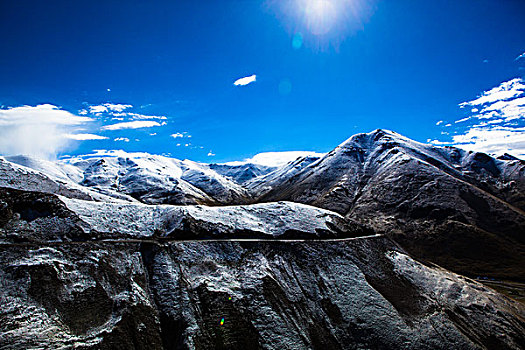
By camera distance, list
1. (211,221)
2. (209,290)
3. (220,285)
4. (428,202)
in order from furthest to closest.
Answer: (428,202) → (211,221) → (220,285) → (209,290)

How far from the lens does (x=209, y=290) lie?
33844 mm

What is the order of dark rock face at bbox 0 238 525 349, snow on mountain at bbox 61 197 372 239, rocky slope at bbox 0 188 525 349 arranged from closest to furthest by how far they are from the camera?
1. dark rock face at bbox 0 238 525 349
2. rocky slope at bbox 0 188 525 349
3. snow on mountain at bbox 61 197 372 239

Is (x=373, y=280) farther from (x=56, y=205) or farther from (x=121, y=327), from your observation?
(x=56, y=205)

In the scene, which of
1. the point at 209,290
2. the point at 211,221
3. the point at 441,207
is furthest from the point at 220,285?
the point at 441,207

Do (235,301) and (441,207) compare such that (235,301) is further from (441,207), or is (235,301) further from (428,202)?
(428,202)

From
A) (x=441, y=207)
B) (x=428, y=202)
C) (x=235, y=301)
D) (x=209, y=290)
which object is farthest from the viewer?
(x=428, y=202)

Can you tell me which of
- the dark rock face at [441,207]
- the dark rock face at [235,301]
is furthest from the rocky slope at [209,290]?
the dark rock face at [441,207]

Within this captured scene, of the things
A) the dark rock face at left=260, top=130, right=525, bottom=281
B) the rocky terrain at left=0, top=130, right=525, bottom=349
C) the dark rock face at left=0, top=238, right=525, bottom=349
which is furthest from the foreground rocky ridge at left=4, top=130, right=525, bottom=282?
the dark rock face at left=0, top=238, right=525, bottom=349

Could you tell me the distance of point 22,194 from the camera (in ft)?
136

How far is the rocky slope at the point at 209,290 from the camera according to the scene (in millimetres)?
26594

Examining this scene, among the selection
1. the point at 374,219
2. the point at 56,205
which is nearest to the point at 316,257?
the point at 56,205

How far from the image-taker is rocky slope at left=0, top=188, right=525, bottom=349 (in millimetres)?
26594

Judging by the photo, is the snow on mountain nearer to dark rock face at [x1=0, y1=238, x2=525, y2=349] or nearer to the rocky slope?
the rocky slope

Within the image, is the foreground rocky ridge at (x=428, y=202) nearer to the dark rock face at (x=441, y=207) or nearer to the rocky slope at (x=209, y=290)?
the dark rock face at (x=441, y=207)
